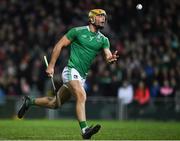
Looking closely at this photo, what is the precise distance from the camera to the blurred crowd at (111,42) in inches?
1137

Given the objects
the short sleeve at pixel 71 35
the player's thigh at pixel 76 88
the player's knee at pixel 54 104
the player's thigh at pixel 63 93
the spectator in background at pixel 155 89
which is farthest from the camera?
the spectator in background at pixel 155 89

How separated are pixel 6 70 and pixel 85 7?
16.6 feet

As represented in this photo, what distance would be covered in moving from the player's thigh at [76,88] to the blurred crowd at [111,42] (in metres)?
13.0

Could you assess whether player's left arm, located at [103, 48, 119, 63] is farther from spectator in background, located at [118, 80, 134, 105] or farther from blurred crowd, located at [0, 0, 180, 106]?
blurred crowd, located at [0, 0, 180, 106]

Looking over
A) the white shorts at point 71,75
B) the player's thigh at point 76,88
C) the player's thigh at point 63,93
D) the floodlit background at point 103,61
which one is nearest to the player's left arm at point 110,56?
the white shorts at point 71,75

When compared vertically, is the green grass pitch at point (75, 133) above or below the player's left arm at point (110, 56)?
below

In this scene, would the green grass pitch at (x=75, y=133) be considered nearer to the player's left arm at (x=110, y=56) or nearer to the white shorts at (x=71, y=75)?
the white shorts at (x=71, y=75)

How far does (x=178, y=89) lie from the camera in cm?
2792

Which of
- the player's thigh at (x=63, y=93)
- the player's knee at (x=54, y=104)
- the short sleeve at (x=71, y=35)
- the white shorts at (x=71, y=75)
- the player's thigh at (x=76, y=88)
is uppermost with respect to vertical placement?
the short sleeve at (x=71, y=35)

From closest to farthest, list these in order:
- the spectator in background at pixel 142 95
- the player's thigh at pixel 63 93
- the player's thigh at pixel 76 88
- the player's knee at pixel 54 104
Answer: the player's thigh at pixel 76 88
the player's thigh at pixel 63 93
the player's knee at pixel 54 104
the spectator in background at pixel 142 95

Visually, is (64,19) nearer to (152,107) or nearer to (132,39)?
(132,39)

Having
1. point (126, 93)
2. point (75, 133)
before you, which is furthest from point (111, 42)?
point (75, 133)

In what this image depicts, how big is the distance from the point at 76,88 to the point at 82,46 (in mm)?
1066

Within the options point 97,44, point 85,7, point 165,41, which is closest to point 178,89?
point 165,41
